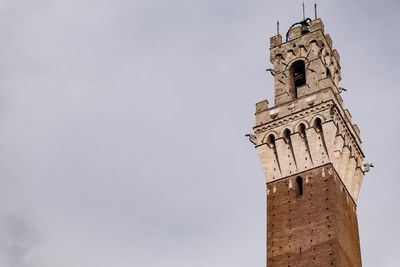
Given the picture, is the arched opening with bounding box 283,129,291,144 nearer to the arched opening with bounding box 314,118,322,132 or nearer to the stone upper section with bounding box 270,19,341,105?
the arched opening with bounding box 314,118,322,132

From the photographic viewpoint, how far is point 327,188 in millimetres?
31219

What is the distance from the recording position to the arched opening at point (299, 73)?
3734cm

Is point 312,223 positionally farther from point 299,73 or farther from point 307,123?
point 299,73

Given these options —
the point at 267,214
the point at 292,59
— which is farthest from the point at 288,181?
the point at 292,59

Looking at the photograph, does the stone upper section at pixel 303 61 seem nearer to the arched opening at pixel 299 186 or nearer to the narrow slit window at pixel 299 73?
the narrow slit window at pixel 299 73

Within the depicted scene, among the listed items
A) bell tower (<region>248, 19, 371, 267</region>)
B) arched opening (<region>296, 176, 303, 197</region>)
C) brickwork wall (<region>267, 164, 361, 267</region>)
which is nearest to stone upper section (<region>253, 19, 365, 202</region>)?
bell tower (<region>248, 19, 371, 267</region>)

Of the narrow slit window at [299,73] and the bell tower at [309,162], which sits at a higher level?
the narrow slit window at [299,73]

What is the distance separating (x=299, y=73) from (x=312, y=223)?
10.2m

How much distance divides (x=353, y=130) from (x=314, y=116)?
10.4 ft

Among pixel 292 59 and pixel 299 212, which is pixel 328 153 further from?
pixel 292 59

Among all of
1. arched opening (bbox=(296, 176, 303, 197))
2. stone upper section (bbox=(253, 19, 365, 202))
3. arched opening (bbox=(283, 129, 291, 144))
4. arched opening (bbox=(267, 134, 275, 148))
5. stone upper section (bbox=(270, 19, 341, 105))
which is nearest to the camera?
arched opening (bbox=(296, 176, 303, 197))

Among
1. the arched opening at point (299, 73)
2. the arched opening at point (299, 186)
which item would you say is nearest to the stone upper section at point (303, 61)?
the arched opening at point (299, 73)

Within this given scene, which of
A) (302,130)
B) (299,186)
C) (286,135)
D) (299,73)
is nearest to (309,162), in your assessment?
(299,186)

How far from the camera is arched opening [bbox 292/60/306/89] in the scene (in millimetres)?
37344
